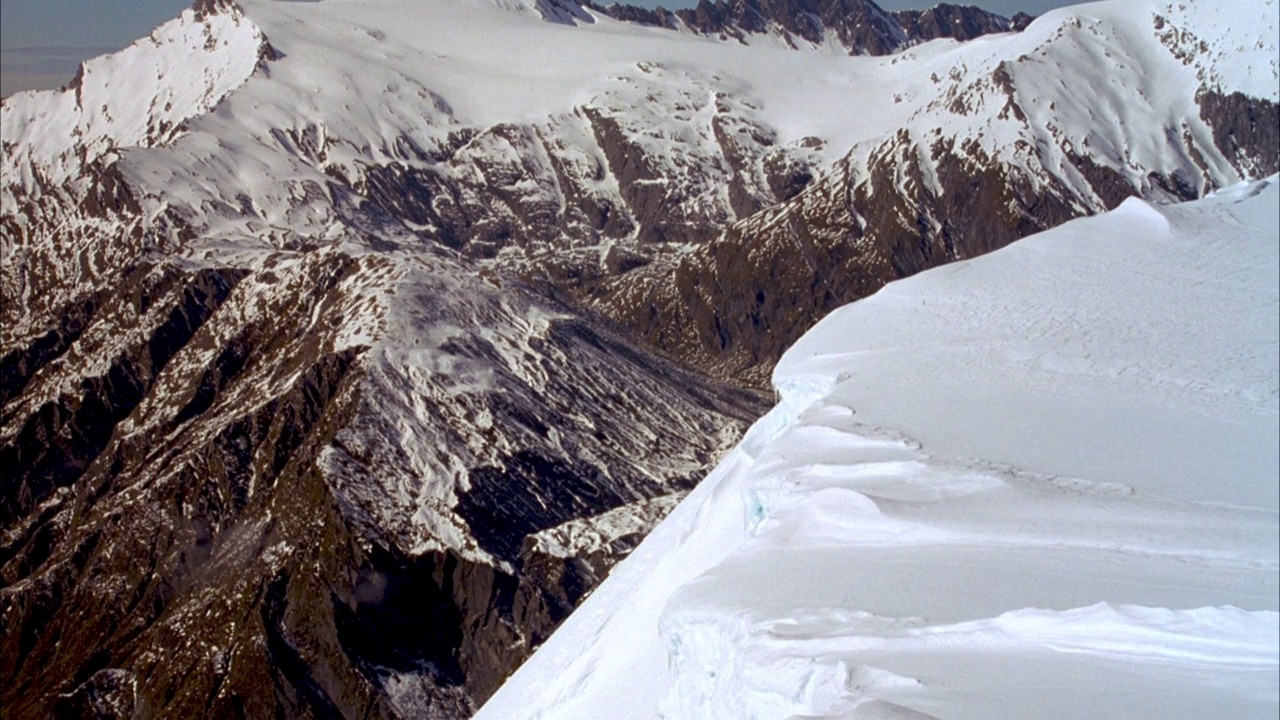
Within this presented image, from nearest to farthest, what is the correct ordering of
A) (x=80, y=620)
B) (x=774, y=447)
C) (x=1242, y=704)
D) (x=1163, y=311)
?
(x=1242, y=704) → (x=1163, y=311) → (x=774, y=447) → (x=80, y=620)

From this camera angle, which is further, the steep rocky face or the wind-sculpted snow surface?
the steep rocky face

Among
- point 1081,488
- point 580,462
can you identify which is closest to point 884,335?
point 1081,488

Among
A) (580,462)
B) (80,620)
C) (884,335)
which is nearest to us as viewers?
(884,335)

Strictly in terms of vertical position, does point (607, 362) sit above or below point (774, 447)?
below

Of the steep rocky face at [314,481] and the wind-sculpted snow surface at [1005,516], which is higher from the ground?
the wind-sculpted snow surface at [1005,516]

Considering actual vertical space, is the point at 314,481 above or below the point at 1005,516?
below

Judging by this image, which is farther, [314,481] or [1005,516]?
[314,481]

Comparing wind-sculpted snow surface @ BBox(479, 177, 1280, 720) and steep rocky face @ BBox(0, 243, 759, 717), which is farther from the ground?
wind-sculpted snow surface @ BBox(479, 177, 1280, 720)

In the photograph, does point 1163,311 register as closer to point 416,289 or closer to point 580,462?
point 580,462
